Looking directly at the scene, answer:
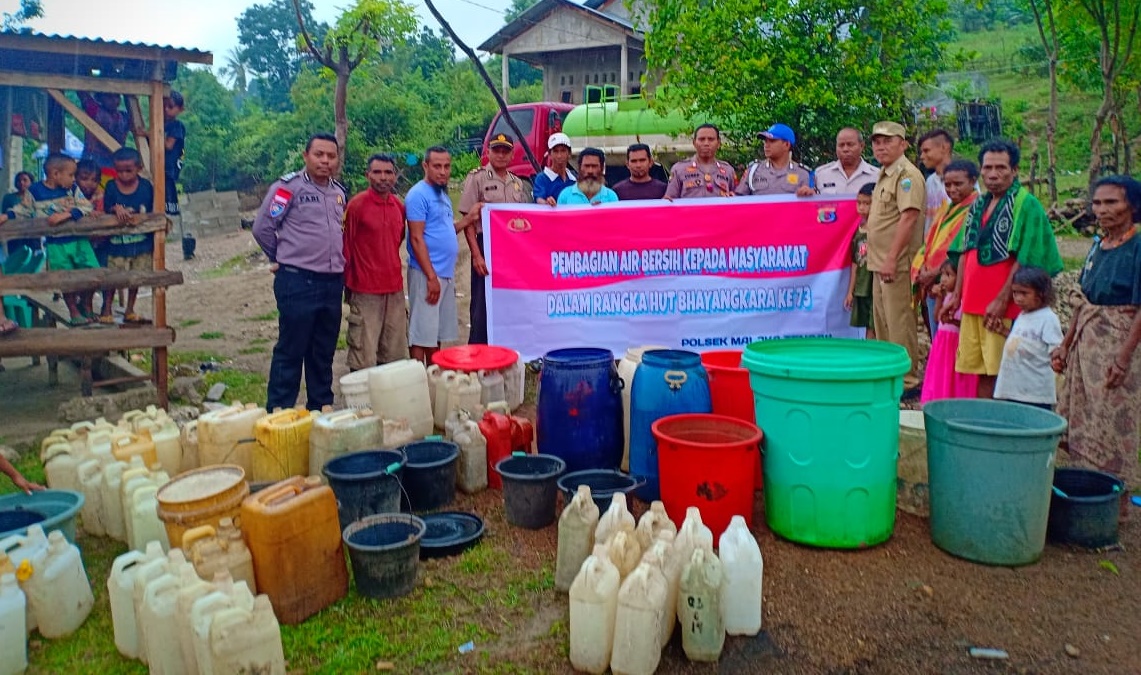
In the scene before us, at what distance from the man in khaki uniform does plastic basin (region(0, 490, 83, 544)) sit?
215 inches

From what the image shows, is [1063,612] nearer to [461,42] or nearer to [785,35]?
[785,35]

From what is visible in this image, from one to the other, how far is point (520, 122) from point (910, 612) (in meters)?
13.0

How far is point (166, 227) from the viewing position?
6883 millimetres

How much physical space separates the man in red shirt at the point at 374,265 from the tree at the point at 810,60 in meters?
3.80

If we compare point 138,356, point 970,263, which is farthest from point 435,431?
point 138,356

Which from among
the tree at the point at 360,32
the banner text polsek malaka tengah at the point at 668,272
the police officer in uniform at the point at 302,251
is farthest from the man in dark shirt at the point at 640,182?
the tree at the point at 360,32

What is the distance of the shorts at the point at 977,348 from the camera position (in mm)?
4719

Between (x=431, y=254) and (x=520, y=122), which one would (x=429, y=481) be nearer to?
(x=431, y=254)

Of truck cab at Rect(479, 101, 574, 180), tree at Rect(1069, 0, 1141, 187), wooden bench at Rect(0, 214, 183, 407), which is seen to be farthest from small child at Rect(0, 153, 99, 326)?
tree at Rect(1069, 0, 1141, 187)

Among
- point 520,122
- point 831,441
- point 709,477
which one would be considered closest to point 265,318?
point 520,122

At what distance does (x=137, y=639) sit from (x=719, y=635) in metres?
2.29

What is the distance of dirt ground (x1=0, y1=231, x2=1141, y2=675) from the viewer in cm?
308

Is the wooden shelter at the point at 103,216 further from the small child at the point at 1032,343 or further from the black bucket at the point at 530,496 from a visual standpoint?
the small child at the point at 1032,343

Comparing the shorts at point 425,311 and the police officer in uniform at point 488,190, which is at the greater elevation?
the police officer in uniform at point 488,190
